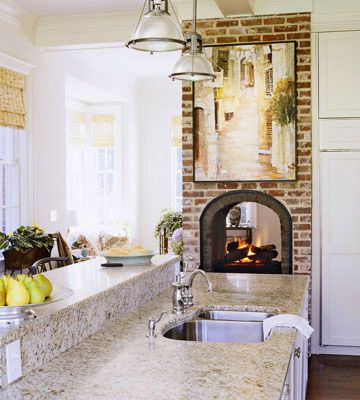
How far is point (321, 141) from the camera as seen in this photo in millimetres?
5785

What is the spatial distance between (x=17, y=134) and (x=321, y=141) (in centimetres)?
320

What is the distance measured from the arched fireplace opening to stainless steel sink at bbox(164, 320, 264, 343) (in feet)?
8.66

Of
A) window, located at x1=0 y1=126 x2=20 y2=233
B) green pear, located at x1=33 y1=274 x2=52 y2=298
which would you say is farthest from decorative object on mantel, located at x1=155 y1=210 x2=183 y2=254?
green pear, located at x1=33 y1=274 x2=52 y2=298

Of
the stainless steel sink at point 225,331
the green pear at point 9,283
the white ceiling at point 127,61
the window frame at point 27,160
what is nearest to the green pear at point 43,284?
A: the green pear at point 9,283

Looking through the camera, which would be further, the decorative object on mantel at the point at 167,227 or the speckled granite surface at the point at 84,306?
the decorative object on mantel at the point at 167,227

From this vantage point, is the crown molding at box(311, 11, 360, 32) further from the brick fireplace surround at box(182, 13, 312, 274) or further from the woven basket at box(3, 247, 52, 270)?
the woven basket at box(3, 247, 52, 270)

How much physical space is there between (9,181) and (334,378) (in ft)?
12.6

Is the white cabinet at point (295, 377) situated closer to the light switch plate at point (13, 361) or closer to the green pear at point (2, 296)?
the light switch plate at point (13, 361)

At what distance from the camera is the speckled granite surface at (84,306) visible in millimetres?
2117

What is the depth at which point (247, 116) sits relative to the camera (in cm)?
579

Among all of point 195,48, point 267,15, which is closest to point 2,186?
point 267,15

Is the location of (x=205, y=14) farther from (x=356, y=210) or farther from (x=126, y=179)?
(x=126, y=179)

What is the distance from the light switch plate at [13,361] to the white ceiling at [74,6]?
15.9ft

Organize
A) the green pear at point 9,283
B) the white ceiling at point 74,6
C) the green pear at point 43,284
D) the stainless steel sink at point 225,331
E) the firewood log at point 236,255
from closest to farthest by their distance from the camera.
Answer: the green pear at point 9,283 < the green pear at point 43,284 < the stainless steel sink at point 225,331 < the firewood log at point 236,255 < the white ceiling at point 74,6
